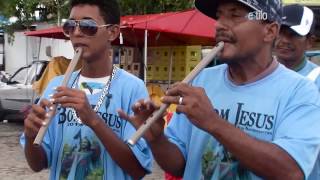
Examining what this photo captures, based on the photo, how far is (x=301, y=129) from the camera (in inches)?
74.5

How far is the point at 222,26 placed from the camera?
2.04 m

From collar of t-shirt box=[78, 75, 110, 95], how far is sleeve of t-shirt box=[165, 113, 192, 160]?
0.49 meters

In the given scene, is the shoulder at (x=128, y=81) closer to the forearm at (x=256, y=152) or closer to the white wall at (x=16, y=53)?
the forearm at (x=256, y=152)

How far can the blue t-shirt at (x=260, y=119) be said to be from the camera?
190cm

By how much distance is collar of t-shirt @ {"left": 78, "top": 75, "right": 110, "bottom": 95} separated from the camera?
265 centimetres

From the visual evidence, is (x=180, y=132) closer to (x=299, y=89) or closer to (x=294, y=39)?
(x=299, y=89)

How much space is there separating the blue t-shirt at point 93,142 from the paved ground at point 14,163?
205 inches

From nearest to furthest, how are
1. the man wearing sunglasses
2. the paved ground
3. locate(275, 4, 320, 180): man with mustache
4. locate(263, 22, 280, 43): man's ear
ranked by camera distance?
locate(263, 22, 280, 43): man's ear, the man wearing sunglasses, locate(275, 4, 320, 180): man with mustache, the paved ground

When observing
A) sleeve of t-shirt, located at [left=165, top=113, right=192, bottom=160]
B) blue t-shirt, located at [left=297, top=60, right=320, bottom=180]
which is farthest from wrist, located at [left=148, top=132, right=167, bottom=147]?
blue t-shirt, located at [left=297, top=60, right=320, bottom=180]

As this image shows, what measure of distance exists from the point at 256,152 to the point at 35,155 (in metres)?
1.17

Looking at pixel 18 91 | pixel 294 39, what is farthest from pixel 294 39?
pixel 18 91

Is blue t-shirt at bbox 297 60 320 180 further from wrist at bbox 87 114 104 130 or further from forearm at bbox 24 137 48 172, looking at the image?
forearm at bbox 24 137 48 172

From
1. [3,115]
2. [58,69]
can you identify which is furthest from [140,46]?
[3,115]

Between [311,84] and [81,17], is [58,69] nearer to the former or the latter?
[81,17]
